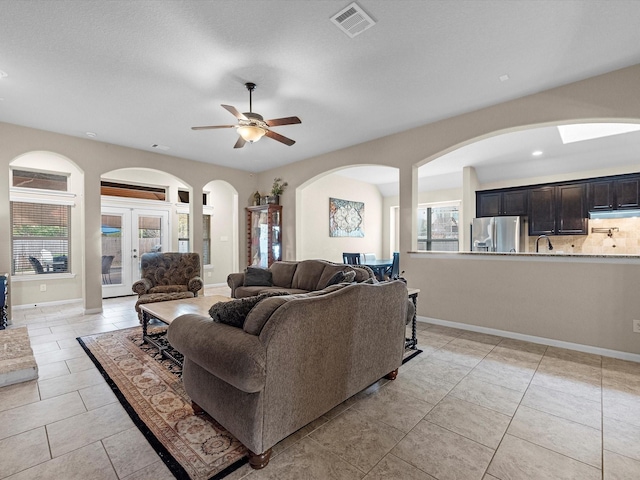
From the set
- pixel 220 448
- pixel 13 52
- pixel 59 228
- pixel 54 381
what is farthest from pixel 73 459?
pixel 59 228

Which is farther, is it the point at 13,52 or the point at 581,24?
the point at 13,52

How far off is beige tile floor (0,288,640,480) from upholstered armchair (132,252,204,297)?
165 cm

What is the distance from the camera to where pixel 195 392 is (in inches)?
77.1

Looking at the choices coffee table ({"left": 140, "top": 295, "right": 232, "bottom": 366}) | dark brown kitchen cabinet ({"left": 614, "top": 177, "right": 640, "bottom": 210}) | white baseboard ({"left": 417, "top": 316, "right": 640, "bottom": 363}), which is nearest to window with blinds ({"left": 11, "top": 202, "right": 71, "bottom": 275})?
coffee table ({"left": 140, "top": 295, "right": 232, "bottom": 366})

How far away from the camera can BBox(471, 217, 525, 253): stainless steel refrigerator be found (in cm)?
594

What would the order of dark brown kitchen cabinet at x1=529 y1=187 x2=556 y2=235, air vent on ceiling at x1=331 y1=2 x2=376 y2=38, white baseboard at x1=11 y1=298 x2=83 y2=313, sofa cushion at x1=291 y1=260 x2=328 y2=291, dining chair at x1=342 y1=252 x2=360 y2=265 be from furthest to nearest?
dark brown kitchen cabinet at x1=529 y1=187 x2=556 y2=235
dining chair at x1=342 y1=252 x2=360 y2=265
white baseboard at x1=11 y1=298 x2=83 y2=313
sofa cushion at x1=291 y1=260 x2=328 y2=291
air vent on ceiling at x1=331 y1=2 x2=376 y2=38

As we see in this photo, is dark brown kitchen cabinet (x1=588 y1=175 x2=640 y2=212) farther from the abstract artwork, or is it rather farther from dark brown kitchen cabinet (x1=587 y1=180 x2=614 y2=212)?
the abstract artwork

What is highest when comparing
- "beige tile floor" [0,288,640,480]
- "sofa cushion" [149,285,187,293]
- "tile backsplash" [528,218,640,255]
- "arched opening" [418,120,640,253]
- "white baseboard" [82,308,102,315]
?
"arched opening" [418,120,640,253]

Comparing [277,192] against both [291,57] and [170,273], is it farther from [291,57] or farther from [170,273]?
[291,57]

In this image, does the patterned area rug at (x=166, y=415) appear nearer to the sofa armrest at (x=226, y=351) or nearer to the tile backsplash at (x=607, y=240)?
the sofa armrest at (x=226, y=351)

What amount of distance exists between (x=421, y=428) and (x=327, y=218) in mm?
5687

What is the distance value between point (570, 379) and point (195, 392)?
3.02 m

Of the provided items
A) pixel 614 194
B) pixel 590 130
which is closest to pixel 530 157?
pixel 590 130

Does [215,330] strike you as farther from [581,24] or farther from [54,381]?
[581,24]
